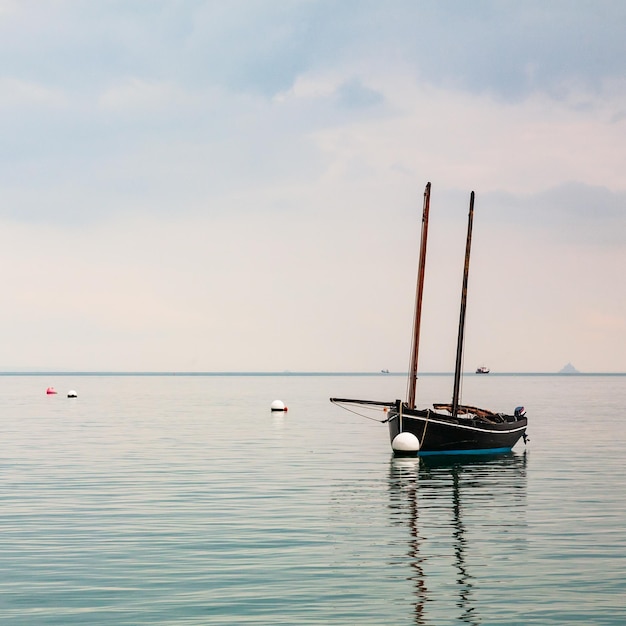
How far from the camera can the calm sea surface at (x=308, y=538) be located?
20922 mm

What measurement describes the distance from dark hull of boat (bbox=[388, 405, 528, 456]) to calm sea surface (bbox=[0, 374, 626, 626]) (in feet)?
4.38

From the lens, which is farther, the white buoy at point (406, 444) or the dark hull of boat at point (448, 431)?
the dark hull of boat at point (448, 431)

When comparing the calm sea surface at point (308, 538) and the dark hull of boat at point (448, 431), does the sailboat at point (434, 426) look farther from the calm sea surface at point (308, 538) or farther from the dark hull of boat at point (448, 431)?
the calm sea surface at point (308, 538)

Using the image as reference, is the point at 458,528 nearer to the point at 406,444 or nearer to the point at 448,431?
the point at 406,444

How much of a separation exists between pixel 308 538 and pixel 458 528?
525 centimetres

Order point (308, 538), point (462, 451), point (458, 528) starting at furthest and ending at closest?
point (462, 451) → point (458, 528) → point (308, 538)

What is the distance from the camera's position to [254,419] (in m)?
110

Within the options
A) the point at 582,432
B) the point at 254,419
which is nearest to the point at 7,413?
the point at 254,419

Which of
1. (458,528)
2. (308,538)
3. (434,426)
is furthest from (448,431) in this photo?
(308,538)

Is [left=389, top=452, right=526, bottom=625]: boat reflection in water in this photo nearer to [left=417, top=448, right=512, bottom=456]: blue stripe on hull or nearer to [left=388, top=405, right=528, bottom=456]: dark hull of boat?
[left=388, top=405, right=528, bottom=456]: dark hull of boat

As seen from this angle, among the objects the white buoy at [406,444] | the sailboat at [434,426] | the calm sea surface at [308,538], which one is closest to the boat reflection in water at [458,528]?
the calm sea surface at [308,538]

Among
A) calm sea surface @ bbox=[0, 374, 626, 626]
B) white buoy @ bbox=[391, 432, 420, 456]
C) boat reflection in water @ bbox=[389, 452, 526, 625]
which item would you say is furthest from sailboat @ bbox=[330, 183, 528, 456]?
boat reflection in water @ bbox=[389, 452, 526, 625]

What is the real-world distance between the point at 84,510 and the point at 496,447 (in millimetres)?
34284

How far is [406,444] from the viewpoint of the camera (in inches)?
2269
